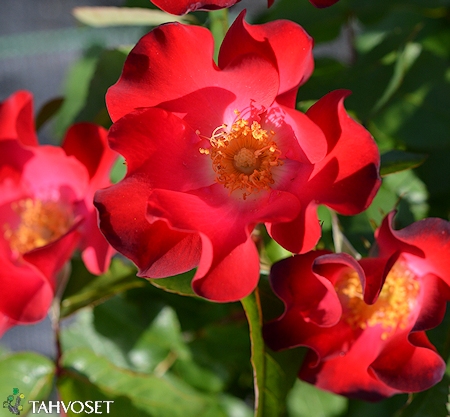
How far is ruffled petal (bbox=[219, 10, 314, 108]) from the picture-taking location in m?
0.34

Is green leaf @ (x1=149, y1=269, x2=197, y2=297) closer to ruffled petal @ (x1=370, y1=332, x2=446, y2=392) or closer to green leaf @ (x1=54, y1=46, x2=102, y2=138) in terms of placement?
ruffled petal @ (x1=370, y1=332, x2=446, y2=392)

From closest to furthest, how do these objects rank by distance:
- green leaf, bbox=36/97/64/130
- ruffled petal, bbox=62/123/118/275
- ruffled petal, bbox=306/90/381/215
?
ruffled petal, bbox=306/90/381/215 < ruffled petal, bbox=62/123/118/275 < green leaf, bbox=36/97/64/130

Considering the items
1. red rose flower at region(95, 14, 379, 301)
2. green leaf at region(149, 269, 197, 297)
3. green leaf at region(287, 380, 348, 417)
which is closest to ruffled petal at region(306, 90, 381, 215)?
red rose flower at region(95, 14, 379, 301)

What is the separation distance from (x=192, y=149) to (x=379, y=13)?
312mm

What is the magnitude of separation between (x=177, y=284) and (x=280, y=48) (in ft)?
0.54

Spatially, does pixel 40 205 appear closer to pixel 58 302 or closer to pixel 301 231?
pixel 58 302

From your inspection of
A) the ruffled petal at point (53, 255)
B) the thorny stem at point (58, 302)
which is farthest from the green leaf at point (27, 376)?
the ruffled petal at point (53, 255)

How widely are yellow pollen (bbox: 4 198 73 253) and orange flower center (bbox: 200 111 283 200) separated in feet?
0.57

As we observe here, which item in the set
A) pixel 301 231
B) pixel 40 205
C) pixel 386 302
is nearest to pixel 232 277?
pixel 301 231

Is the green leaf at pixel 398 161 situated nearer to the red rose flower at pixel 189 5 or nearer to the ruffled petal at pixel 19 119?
the red rose flower at pixel 189 5

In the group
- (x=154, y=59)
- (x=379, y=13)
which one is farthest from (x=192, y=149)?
(x=379, y=13)

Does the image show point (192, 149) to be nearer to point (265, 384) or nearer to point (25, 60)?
point (265, 384)

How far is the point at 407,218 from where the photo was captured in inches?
20.1

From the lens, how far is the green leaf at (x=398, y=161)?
42cm
